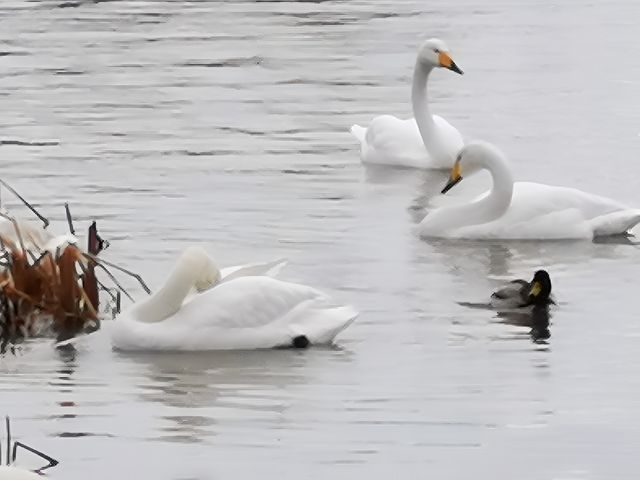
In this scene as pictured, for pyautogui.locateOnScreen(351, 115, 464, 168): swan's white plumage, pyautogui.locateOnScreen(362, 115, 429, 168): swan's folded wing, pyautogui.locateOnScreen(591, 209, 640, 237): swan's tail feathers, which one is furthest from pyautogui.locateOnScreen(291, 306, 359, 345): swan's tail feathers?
pyautogui.locateOnScreen(362, 115, 429, 168): swan's folded wing

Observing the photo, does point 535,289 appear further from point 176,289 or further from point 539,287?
point 176,289

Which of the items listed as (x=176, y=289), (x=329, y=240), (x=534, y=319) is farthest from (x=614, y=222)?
(x=176, y=289)

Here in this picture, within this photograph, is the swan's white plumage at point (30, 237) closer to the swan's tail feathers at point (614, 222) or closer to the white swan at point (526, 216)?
the white swan at point (526, 216)

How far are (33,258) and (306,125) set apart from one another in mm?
9595

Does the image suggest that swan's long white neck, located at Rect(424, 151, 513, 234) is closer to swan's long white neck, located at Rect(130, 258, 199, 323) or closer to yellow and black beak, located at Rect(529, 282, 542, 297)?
yellow and black beak, located at Rect(529, 282, 542, 297)

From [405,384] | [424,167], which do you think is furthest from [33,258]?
[424,167]

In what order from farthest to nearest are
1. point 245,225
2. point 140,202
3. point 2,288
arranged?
point 140,202 < point 245,225 < point 2,288

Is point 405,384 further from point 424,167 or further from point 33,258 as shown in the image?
point 424,167

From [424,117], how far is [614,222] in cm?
435

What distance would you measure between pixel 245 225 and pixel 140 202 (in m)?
1.43

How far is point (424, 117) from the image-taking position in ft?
66.8

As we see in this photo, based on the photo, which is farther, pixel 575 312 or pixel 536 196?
pixel 536 196

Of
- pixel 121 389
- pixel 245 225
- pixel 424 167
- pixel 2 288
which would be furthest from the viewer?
pixel 424 167

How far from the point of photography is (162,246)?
615 inches
